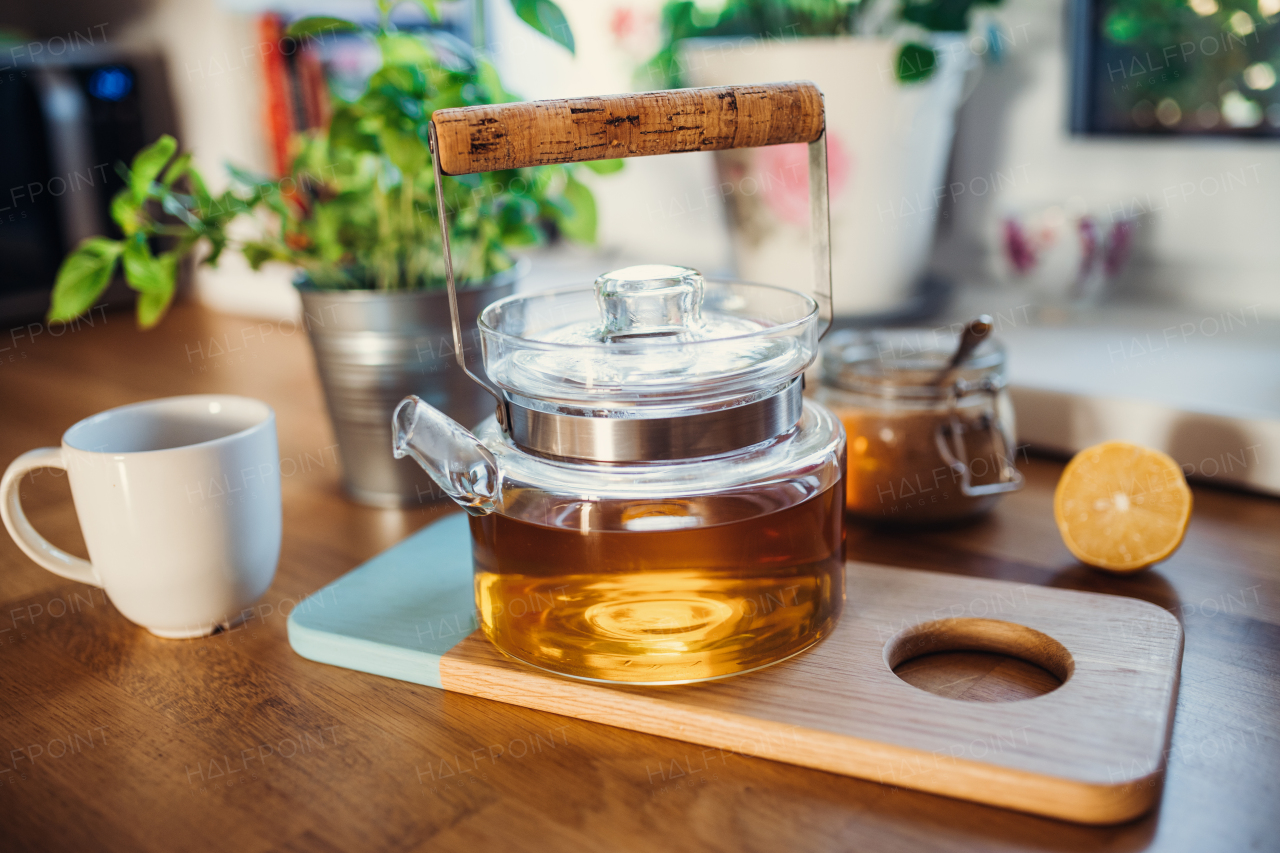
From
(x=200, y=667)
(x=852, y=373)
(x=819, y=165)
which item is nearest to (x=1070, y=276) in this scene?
(x=852, y=373)

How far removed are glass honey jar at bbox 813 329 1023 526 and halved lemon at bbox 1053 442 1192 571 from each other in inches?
2.0

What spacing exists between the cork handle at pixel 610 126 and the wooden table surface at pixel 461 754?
0.93 feet

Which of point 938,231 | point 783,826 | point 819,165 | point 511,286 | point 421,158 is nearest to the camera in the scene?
point 783,826

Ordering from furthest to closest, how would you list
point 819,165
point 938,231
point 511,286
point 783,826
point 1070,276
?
point 938,231, point 1070,276, point 511,286, point 819,165, point 783,826

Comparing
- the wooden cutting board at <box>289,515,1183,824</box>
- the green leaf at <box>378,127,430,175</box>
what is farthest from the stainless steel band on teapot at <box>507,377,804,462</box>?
the green leaf at <box>378,127,430,175</box>

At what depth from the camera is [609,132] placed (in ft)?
1.73

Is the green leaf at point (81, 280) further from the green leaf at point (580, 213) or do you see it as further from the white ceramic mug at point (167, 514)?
the green leaf at point (580, 213)

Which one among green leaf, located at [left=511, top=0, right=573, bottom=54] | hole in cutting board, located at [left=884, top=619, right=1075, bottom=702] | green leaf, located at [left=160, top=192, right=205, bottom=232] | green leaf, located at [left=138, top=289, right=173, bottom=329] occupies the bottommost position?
hole in cutting board, located at [left=884, top=619, right=1075, bottom=702]

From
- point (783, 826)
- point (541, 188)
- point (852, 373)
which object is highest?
point (541, 188)

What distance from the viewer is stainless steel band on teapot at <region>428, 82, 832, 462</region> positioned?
1.63ft

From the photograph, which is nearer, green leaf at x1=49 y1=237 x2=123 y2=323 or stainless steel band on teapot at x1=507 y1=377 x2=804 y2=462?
stainless steel band on teapot at x1=507 y1=377 x2=804 y2=462

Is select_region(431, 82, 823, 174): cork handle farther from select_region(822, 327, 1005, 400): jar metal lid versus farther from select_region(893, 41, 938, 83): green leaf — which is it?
select_region(893, 41, 938, 83): green leaf

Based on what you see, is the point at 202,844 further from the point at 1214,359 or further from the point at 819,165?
the point at 1214,359

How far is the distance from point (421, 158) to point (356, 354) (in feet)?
0.51
